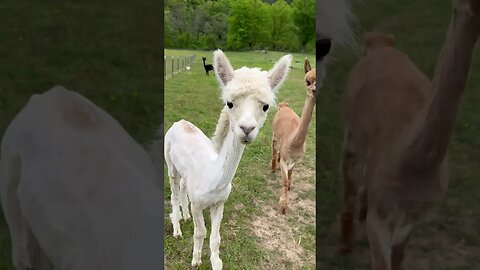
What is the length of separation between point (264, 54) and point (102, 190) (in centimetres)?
81

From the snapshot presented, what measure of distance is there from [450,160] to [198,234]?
0.97 meters

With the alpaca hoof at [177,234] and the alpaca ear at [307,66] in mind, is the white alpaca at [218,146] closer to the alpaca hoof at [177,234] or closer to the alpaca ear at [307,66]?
the alpaca hoof at [177,234]

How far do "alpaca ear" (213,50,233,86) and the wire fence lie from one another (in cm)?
16

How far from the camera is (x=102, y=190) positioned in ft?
6.68

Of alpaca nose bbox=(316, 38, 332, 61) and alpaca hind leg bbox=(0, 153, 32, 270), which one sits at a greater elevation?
alpaca nose bbox=(316, 38, 332, 61)

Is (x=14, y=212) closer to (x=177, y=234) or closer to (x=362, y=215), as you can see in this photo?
(x=177, y=234)

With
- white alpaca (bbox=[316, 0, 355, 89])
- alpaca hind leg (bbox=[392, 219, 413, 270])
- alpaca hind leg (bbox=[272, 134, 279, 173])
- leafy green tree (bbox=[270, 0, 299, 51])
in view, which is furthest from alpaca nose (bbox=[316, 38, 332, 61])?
alpaca hind leg (bbox=[392, 219, 413, 270])

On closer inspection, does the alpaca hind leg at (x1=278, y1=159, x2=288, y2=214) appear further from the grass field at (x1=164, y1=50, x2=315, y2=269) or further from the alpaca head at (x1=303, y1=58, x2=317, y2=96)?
the alpaca head at (x1=303, y1=58, x2=317, y2=96)

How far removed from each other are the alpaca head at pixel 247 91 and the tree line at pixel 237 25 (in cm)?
20

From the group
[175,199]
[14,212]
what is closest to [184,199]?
[175,199]

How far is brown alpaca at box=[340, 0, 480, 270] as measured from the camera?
1.73m

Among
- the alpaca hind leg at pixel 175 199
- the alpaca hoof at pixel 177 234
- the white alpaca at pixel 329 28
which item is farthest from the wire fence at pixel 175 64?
the alpaca hoof at pixel 177 234

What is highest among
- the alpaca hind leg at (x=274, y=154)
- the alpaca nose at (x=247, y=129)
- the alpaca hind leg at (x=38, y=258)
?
the alpaca nose at (x=247, y=129)

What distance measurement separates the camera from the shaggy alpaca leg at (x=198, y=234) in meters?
2.12
